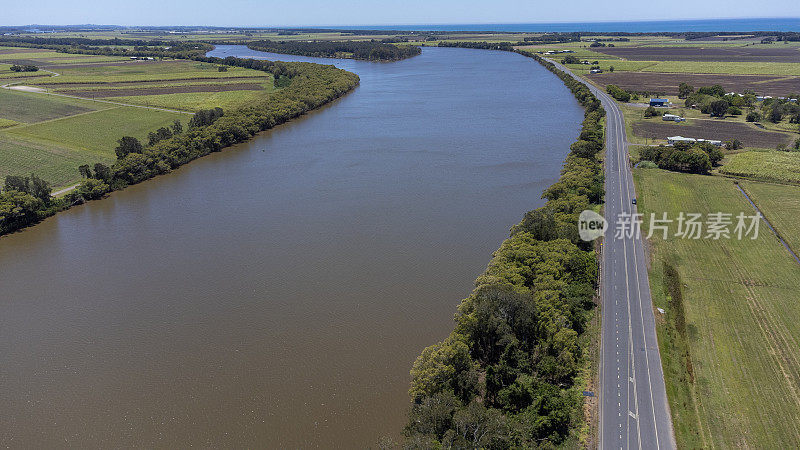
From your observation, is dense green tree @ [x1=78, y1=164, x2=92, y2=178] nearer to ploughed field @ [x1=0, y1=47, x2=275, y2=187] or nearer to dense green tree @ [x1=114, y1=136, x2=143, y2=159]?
ploughed field @ [x1=0, y1=47, x2=275, y2=187]

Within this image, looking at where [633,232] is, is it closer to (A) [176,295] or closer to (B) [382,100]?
(A) [176,295]

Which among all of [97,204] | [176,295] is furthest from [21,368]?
[97,204]

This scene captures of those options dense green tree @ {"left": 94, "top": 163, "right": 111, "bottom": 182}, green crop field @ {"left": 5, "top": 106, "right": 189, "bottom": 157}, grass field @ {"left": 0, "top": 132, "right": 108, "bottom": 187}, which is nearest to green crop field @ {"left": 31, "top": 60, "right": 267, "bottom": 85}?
green crop field @ {"left": 5, "top": 106, "right": 189, "bottom": 157}

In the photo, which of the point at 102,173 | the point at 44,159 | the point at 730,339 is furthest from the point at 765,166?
the point at 44,159

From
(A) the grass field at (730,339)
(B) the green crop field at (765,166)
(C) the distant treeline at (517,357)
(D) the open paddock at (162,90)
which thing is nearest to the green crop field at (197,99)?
(D) the open paddock at (162,90)

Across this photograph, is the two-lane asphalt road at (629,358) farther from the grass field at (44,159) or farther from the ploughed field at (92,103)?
the ploughed field at (92,103)

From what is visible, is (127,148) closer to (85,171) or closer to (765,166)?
(85,171)
